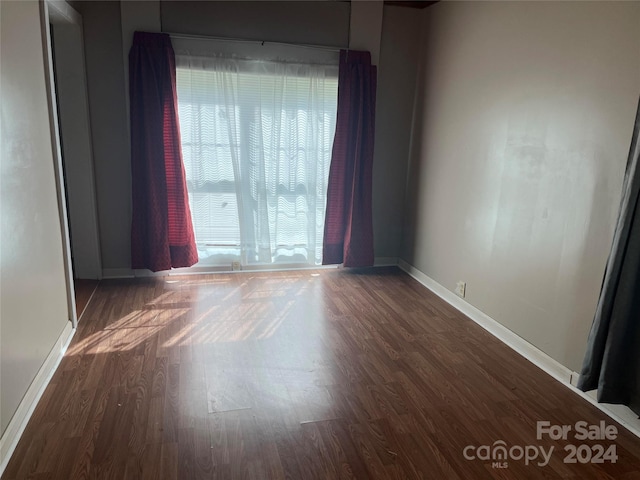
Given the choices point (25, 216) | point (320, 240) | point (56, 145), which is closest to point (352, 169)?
point (320, 240)

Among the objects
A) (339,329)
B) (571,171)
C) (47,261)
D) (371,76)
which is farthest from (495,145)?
(47,261)

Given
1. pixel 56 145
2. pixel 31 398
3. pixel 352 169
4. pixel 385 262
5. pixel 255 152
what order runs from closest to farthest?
pixel 31 398, pixel 56 145, pixel 255 152, pixel 352 169, pixel 385 262

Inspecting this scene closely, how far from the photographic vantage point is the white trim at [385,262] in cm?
477

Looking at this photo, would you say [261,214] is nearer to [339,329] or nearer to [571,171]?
[339,329]

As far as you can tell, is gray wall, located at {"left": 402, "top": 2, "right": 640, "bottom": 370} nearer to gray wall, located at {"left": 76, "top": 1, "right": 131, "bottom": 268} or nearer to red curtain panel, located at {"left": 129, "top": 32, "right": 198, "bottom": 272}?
red curtain panel, located at {"left": 129, "top": 32, "right": 198, "bottom": 272}

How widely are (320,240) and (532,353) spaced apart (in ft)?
7.32

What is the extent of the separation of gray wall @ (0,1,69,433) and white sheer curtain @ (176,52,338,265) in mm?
1447

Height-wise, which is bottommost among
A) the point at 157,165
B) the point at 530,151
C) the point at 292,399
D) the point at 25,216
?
the point at 292,399

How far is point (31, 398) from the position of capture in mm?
2229

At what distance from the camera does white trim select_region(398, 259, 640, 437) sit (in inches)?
89.7

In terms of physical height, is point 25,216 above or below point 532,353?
above

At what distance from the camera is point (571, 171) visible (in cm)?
258

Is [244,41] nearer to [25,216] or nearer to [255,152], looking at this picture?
[255,152]

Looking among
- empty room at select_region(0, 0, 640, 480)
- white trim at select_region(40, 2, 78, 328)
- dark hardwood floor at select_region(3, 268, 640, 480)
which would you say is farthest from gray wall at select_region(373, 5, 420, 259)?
white trim at select_region(40, 2, 78, 328)
